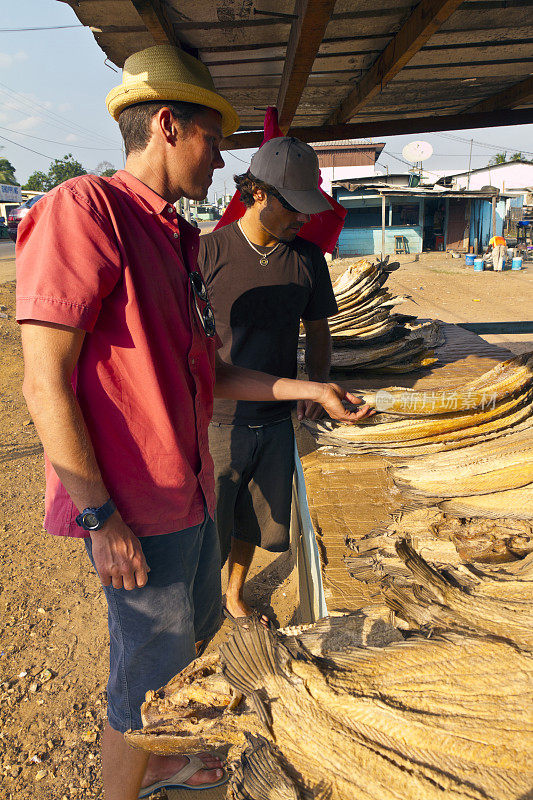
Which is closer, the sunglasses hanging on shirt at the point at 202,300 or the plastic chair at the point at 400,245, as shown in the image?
the sunglasses hanging on shirt at the point at 202,300

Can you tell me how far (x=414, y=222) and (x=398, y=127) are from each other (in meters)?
23.9

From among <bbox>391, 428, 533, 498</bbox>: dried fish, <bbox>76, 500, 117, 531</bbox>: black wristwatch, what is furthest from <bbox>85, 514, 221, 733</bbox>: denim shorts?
<bbox>391, 428, 533, 498</bbox>: dried fish

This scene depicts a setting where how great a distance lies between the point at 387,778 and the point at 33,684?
8.04 ft

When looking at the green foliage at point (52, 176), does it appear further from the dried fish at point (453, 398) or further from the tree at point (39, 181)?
the dried fish at point (453, 398)

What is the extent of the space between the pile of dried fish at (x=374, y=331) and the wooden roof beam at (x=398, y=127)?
99 centimetres

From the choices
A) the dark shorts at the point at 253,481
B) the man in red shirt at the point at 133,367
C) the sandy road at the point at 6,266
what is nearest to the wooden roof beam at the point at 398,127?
the dark shorts at the point at 253,481

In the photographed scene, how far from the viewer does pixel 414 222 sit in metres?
26.1

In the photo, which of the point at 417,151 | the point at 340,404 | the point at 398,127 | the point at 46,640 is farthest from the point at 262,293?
the point at 417,151

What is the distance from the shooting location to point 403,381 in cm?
318

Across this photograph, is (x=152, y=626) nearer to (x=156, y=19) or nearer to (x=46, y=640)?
(x=46, y=640)

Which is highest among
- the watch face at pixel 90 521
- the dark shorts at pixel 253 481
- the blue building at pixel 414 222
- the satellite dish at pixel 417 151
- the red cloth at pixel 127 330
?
the satellite dish at pixel 417 151

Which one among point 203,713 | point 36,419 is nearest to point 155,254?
point 36,419

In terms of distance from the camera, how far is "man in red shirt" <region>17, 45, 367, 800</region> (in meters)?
1.18

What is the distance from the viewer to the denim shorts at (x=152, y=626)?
4.77ft
